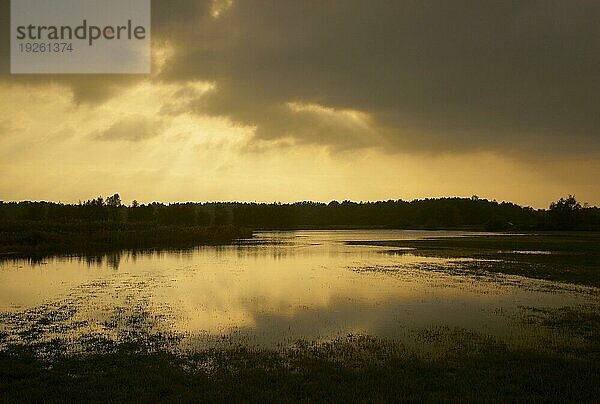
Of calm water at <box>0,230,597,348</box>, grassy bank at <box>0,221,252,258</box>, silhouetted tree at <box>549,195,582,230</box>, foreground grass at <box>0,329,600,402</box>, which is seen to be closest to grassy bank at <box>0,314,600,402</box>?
foreground grass at <box>0,329,600,402</box>

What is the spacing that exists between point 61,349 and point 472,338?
1371cm

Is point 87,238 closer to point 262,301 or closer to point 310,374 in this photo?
point 262,301

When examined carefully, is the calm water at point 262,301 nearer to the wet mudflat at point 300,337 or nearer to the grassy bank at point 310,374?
the wet mudflat at point 300,337

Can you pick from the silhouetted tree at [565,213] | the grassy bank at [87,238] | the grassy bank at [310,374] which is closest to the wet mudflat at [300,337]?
the grassy bank at [310,374]

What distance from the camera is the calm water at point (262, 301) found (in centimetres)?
1844

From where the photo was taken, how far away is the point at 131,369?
43.6ft

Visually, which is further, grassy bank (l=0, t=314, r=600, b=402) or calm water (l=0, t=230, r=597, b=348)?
calm water (l=0, t=230, r=597, b=348)

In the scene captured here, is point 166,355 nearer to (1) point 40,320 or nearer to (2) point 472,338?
(1) point 40,320

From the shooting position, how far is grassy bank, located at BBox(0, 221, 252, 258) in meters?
60.8

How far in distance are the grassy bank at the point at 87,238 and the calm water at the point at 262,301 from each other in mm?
20228

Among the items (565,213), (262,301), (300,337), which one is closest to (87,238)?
(262,301)

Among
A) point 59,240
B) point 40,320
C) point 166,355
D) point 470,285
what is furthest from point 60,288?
point 59,240

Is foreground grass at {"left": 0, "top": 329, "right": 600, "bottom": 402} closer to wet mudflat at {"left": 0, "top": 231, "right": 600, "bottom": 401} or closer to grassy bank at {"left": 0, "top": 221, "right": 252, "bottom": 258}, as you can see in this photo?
wet mudflat at {"left": 0, "top": 231, "right": 600, "bottom": 401}

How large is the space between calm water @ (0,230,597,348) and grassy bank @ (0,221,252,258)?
20228 mm
